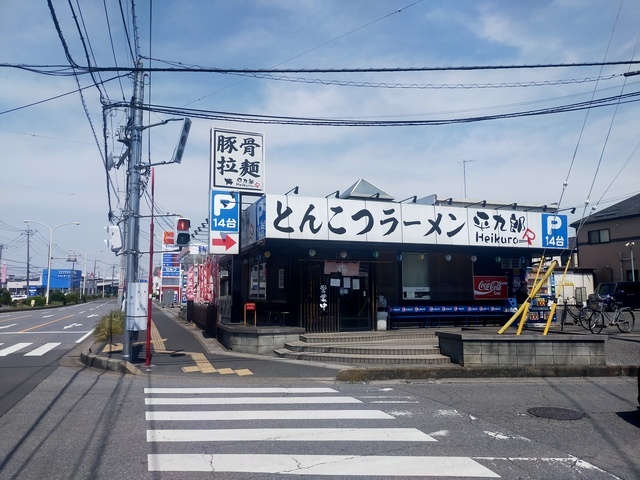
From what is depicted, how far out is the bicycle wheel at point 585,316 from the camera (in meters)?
16.9

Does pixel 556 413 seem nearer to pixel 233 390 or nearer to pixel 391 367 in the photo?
pixel 391 367

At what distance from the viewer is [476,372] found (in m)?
11.4

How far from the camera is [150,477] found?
525cm

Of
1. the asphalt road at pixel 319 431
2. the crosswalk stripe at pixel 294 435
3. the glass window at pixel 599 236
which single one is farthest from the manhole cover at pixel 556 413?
the glass window at pixel 599 236

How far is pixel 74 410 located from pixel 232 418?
8.39 feet

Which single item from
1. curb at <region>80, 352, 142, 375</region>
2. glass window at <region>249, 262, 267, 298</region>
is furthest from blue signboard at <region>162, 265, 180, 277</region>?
curb at <region>80, 352, 142, 375</region>

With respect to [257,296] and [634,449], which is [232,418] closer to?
[634,449]

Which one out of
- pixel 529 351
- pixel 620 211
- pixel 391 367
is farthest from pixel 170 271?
pixel 529 351

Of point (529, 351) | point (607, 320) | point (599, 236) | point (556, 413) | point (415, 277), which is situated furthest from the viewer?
point (599, 236)

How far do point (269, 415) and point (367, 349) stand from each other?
5415 millimetres

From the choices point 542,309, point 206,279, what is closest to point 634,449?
point 542,309

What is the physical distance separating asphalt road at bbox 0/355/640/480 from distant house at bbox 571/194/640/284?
28138mm

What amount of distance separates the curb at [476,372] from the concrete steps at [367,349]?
941mm

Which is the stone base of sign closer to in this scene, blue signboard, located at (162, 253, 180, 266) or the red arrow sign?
the red arrow sign
